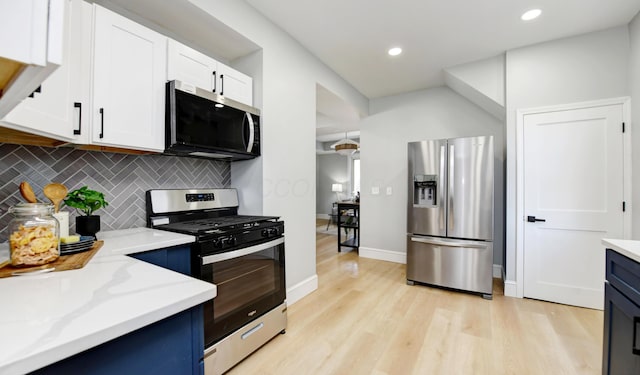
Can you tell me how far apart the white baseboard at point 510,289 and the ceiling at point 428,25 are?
8.39 feet

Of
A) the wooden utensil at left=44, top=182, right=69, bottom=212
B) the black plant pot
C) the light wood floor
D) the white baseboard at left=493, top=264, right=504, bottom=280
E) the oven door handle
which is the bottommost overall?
the light wood floor

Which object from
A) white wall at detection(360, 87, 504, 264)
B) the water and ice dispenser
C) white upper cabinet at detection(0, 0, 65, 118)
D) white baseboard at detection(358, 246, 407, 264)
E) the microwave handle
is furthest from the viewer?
white baseboard at detection(358, 246, 407, 264)

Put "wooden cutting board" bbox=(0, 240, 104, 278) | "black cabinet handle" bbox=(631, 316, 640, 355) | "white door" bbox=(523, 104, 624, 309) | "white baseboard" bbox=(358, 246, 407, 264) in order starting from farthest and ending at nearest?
"white baseboard" bbox=(358, 246, 407, 264) → "white door" bbox=(523, 104, 624, 309) → "black cabinet handle" bbox=(631, 316, 640, 355) → "wooden cutting board" bbox=(0, 240, 104, 278)

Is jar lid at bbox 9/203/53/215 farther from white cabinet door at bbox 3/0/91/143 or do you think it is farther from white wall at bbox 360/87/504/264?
white wall at bbox 360/87/504/264

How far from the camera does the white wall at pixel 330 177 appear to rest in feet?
31.6

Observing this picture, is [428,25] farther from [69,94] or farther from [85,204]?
[85,204]

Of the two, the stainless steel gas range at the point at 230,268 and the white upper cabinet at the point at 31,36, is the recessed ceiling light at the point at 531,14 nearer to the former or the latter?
the stainless steel gas range at the point at 230,268

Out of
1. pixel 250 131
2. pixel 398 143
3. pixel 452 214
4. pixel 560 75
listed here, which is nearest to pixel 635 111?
pixel 560 75

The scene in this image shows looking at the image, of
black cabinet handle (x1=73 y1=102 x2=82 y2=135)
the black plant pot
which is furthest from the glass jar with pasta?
black cabinet handle (x1=73 y1=102 x2=82 y2=135)

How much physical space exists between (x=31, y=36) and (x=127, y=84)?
1368 millimetres

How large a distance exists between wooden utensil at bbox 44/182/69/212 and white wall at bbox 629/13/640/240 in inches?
163

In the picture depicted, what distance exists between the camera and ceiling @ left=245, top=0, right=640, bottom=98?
2.21 meters

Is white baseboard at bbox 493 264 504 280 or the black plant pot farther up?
the black plant pot

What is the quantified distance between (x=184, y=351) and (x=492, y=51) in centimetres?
374
